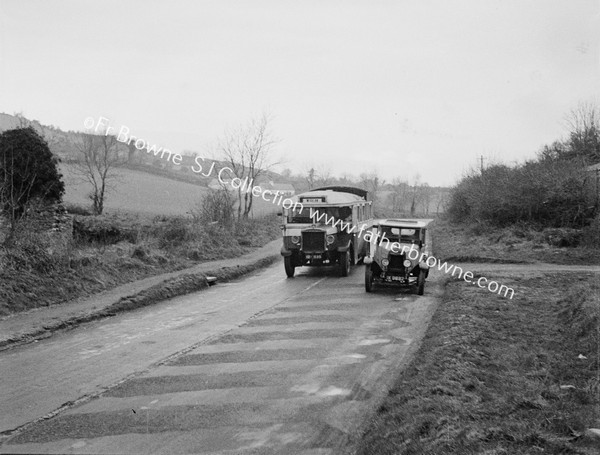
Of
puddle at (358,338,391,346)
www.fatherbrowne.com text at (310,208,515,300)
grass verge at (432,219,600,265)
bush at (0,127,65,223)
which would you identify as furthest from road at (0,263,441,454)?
grass verge at (432,219,600,265)

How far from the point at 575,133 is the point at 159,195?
35918 millimetres

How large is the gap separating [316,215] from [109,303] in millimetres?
8806

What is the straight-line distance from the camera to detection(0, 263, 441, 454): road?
604 cm

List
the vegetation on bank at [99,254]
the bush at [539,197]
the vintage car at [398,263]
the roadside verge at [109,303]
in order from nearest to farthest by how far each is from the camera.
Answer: the roadside verge at [109,303], the vegetation on bank at [99,254], the vintage car at [398,263], the bush at [539,197]

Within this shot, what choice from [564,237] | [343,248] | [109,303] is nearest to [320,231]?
[343,248]

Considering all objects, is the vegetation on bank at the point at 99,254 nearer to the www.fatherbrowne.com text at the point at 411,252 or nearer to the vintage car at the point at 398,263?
the www.fatherbrowne.com text at the point at 411,252

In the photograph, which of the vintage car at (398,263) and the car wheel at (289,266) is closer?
the vintage car at (398,263)

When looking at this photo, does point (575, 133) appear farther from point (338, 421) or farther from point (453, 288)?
point (338, 421)

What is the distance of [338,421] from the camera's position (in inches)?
255

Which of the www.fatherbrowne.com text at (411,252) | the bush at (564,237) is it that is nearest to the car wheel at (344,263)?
the www.fatherbrowne.com text at (411,252)

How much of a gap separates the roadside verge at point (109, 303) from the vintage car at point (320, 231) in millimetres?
2652

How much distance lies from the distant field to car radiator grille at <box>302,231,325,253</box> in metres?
21.4

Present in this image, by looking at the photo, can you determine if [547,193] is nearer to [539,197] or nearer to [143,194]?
[539,197]

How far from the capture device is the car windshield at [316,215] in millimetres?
20406
